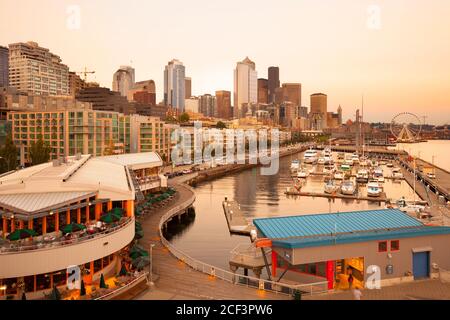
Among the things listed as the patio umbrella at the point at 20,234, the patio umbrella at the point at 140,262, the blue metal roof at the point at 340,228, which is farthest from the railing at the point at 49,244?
the blue metal roof at the point at 340,228

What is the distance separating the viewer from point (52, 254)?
19.5 metres

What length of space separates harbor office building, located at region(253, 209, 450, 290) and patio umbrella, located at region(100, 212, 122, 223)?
29.4 feet

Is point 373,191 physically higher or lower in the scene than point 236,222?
higher


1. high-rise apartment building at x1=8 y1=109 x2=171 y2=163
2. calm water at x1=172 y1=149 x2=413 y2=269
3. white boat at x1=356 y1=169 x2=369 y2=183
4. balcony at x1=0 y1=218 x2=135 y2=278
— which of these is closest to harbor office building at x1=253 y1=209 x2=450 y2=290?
balcony at x1=0 y1=218 x2=135 y2=278

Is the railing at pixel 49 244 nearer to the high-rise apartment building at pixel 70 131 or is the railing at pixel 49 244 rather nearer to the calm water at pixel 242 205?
the calm water at pixel 242 205

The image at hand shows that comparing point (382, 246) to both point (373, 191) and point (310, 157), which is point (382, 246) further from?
point (310, 157)

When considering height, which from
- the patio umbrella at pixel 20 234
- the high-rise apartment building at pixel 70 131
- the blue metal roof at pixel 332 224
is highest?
the high-rise apartment building at pixel 70 131

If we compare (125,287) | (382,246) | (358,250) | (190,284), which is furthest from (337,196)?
(125,287)

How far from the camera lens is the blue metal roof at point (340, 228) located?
69.2ft

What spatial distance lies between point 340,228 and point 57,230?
15909 mm

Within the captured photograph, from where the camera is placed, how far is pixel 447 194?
60781 millimetres

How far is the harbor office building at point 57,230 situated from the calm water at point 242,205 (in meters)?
10.7
